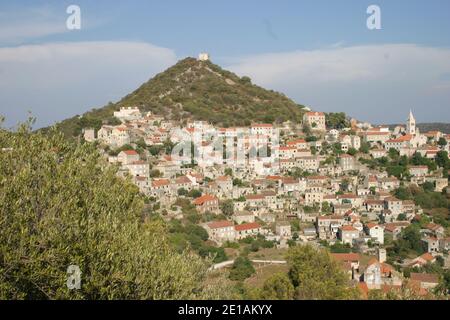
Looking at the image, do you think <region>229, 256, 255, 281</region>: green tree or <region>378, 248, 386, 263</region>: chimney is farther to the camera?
<region>378, 248, 386, 263</region>: chimney

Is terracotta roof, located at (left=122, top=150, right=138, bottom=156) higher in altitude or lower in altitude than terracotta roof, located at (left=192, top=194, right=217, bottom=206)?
higher

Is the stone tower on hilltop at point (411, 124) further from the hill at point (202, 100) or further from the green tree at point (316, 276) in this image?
the green tree at point (316, 276)

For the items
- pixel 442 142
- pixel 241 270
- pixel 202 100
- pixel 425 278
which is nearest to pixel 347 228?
pixel 425 278

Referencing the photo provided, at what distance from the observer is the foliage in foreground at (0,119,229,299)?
19.6 feet

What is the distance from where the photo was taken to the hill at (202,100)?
59.5 m

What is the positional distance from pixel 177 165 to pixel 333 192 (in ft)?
44.0

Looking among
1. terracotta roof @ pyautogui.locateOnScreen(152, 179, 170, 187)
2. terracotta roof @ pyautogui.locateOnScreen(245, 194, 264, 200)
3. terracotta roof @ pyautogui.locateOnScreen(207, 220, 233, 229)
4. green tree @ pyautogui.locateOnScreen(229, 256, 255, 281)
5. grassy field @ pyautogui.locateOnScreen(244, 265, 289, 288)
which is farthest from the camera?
terracotta roof @ pyautogui.locateOnScreen(245, 194, 264, 200)

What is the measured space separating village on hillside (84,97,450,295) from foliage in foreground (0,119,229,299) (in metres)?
15.8

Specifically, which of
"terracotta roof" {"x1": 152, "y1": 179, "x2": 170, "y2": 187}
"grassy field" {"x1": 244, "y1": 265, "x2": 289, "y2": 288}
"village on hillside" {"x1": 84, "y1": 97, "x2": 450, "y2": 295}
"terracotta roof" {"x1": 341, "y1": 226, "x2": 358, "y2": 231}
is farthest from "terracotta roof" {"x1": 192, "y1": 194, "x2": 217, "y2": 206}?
"grassy field" {"x1": 244, "y1": 265, "x2": 289, "y2": 288}

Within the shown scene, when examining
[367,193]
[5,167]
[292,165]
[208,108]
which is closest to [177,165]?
[292,165]

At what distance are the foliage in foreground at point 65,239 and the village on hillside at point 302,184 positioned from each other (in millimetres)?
15785

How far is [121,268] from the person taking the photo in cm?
680

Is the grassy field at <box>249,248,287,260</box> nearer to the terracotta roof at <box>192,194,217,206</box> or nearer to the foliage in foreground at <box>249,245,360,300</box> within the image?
the terracotta roof at <box>192,194,217,206</box>

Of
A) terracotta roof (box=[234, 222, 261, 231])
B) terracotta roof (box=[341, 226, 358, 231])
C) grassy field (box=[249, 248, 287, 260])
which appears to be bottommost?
grassy field (box=[249, 248, 287, 260])
